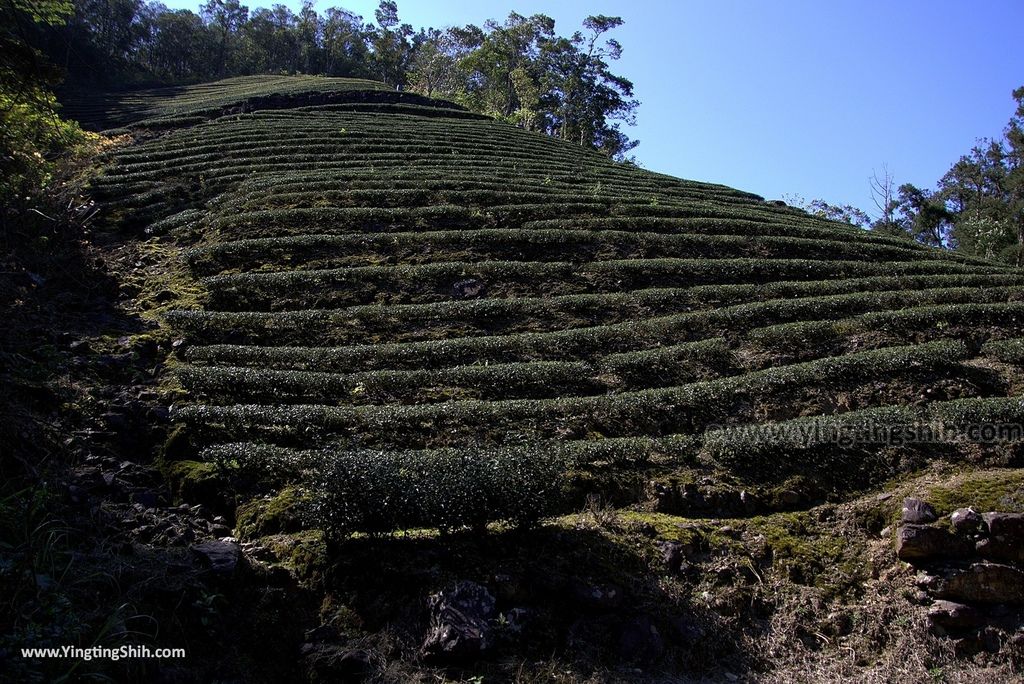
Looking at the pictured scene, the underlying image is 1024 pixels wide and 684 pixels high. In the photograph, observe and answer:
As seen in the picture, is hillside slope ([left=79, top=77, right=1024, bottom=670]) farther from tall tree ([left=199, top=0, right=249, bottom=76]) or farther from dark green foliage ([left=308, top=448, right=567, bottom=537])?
tall tree ([left=199, top=0, right=249, bottom=76])

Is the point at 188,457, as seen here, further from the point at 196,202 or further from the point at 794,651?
the point at 196,202

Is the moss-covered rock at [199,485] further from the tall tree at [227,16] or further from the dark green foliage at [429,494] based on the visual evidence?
the tall tree at [227,16]

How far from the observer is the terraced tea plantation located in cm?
866

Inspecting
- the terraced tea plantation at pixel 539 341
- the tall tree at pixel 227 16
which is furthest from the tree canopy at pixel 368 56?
the terraced tea plantation at pixel 539 341

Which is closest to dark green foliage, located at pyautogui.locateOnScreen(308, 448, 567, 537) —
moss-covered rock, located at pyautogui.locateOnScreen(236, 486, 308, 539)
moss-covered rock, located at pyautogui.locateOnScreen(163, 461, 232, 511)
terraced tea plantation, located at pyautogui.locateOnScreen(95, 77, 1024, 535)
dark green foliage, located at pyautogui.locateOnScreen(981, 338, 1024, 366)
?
terraced tea plantation, located at pyautogui.locateOnScreen(95, 77, 1024, 535)

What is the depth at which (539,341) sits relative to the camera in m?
12.5

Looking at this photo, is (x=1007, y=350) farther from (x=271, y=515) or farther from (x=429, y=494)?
(x=271, y=515)

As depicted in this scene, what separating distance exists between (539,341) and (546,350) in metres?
Result: 0.26

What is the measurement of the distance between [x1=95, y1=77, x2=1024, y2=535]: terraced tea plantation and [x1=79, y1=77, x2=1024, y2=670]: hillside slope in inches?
1.9

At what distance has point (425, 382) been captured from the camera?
11.1 m

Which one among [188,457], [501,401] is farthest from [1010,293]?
[188,457]

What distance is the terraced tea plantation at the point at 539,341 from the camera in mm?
8664

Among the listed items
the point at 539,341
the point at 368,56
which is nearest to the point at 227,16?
the point at 368,56

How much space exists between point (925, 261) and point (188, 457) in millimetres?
17986
